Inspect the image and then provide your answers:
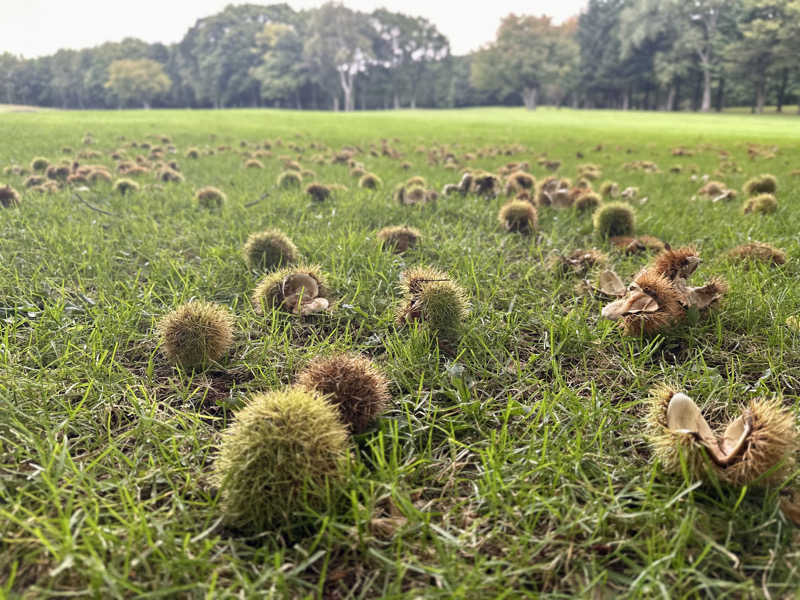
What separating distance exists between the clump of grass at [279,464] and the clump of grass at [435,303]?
1.00m

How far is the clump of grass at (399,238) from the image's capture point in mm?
3496

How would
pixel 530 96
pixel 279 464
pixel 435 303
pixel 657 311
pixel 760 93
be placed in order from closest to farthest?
pixel 279 464
pixel 657 311
pixel 435 303
pixel 760 93
pixel 530 96

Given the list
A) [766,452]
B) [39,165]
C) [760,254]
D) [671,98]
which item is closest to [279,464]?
[766,452]

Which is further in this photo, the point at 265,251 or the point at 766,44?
the point at 766,44

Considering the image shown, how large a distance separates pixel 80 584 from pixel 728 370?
227 centimetres

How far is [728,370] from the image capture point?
1.98 metres

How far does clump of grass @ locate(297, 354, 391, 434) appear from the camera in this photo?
160 centimetres

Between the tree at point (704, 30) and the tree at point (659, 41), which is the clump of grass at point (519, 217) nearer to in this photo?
the tree at point (704, 30)

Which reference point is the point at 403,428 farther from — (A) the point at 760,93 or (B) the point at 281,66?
(B) the point at 281,66

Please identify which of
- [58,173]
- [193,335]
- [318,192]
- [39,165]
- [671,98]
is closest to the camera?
[193,335]

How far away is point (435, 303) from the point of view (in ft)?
7.30

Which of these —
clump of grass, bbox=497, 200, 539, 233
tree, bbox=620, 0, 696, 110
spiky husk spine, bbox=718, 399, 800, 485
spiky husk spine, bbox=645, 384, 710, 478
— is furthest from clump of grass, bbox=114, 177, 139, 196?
tree, bbox=620, 0, 696, 110

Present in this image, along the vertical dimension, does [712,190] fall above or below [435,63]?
below

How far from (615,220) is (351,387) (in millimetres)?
2943
